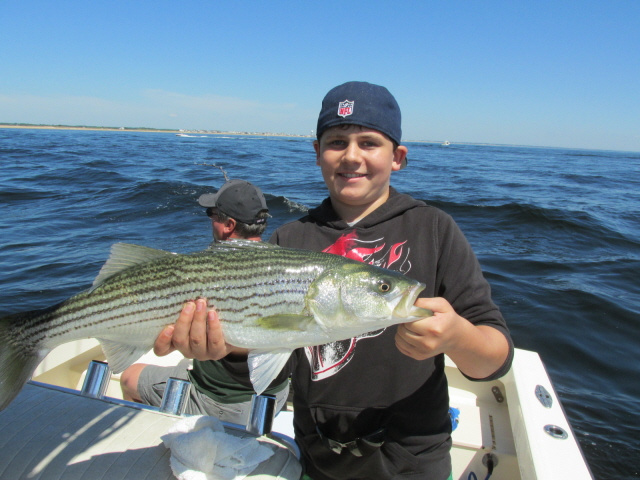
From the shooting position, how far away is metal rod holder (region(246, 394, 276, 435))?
3.03 metres

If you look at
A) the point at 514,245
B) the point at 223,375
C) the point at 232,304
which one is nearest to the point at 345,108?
the point at 232,304

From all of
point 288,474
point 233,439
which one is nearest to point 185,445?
point 233,439

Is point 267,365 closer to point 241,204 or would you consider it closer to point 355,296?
point 355,296

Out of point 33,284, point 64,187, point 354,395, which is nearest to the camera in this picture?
point 354,395

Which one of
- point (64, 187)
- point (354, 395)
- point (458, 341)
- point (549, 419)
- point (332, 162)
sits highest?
point (332, 162)

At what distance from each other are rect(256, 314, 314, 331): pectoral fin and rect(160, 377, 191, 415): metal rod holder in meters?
1.37

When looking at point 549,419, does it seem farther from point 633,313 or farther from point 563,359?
point 633,313

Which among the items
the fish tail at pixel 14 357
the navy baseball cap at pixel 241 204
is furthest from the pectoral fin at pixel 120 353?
the navy baseball cap at pixel 241 204

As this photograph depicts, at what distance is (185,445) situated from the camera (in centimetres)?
264

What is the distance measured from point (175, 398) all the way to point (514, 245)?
551 inches

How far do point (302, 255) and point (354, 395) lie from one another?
3.17ft

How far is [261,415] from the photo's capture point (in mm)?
3033

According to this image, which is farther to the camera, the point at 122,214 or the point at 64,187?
the point at 64,187

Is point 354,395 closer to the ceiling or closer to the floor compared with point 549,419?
closer to the ceiling
